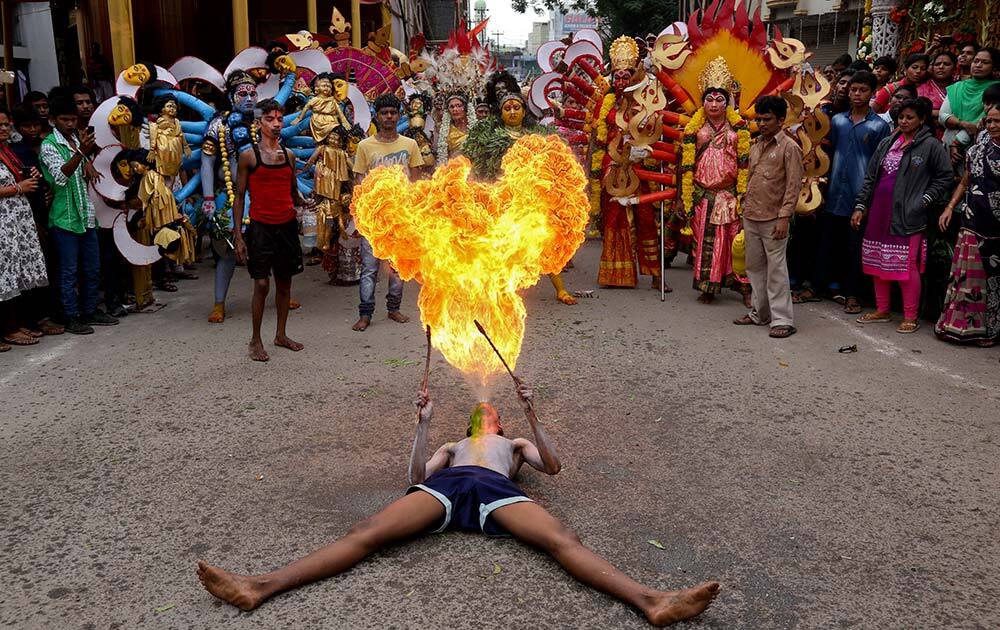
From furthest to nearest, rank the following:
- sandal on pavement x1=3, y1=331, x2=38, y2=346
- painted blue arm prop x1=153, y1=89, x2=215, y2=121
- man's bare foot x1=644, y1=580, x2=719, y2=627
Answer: painted blue arm prop x1=153, y1=89, x2=215, y2=121, sandal on pavement x1=3, y1=331, x2=38, y2=346, man's bare foot x1=644, y1=580, x2=719, y2=627

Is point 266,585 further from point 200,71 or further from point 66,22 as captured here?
point 66,22

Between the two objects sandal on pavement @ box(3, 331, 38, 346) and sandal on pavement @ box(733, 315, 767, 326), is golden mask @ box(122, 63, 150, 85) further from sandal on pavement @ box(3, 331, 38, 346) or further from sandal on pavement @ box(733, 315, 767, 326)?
sandal on pavement @ box(733, 315, 767, 326)

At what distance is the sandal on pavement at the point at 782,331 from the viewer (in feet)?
21.4

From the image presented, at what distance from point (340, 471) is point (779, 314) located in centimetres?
417

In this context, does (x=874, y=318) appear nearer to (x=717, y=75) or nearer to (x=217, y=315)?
(x=717, y=75)

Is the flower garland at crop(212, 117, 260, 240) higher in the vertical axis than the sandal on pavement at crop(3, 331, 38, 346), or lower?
higher

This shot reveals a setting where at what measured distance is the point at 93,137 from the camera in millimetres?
6633

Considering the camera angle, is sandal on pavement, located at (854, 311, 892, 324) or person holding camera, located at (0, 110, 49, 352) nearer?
person holding camera, located at (0, 110, 49, 352)

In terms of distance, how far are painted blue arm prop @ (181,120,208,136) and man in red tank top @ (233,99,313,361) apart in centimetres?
157

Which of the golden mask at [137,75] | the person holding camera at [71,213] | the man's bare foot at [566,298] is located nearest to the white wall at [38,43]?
the golden mask at [137,75]

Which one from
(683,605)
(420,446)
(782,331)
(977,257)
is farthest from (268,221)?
(977,257)

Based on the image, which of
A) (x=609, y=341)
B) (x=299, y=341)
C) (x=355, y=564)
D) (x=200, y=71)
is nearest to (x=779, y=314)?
(x=609, y=341)

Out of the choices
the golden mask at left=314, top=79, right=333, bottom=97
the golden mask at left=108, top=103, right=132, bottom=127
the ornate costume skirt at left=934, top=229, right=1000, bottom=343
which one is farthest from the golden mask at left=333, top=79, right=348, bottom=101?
the ornate costume skirt at left=934, top=229, right=1000, bottom=343

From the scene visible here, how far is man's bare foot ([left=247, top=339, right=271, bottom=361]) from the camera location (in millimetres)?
5926
